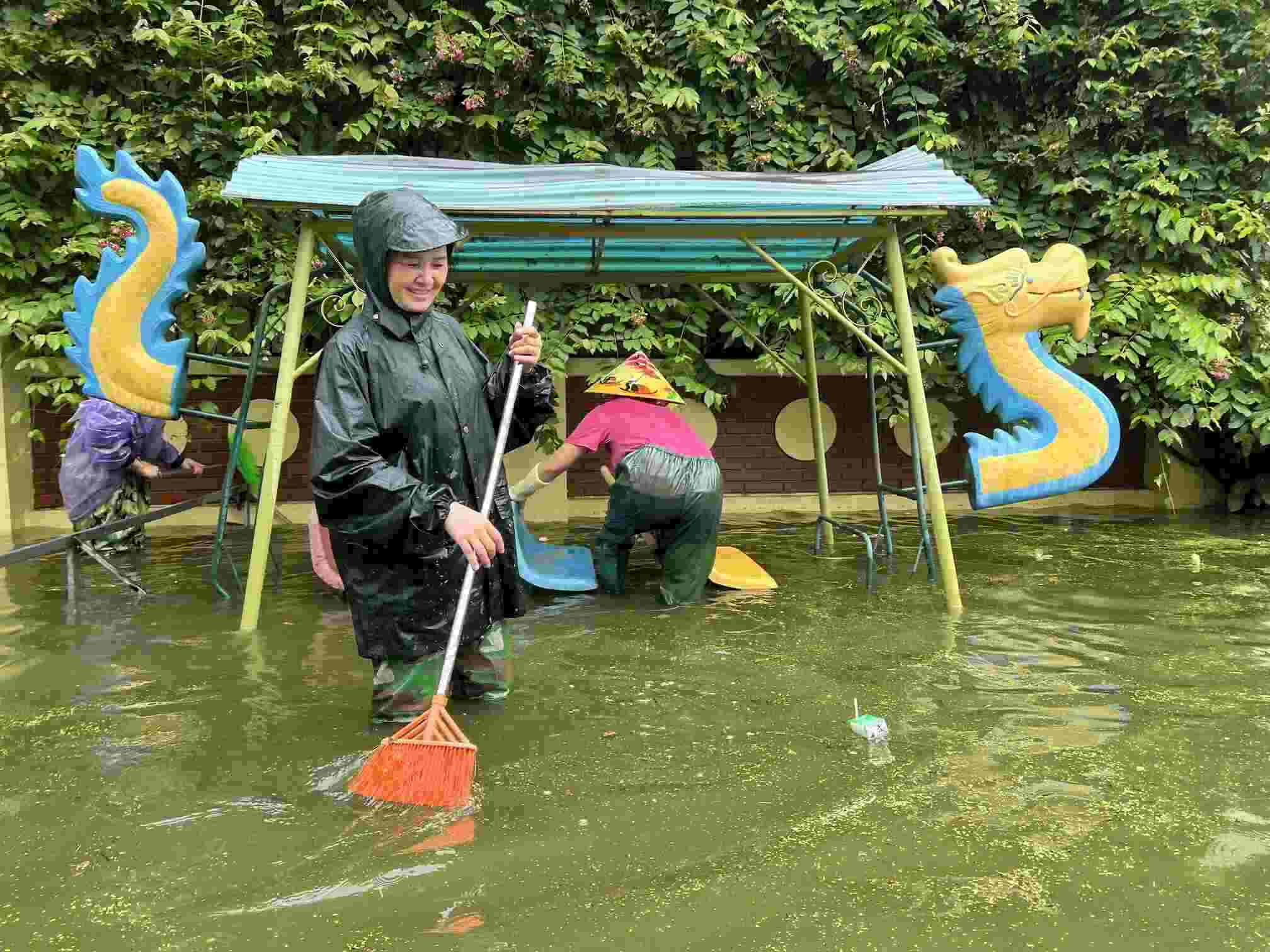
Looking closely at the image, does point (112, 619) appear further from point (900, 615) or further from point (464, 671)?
point (900, 615)

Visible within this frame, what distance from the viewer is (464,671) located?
3.66 m

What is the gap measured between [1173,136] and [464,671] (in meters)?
9.29

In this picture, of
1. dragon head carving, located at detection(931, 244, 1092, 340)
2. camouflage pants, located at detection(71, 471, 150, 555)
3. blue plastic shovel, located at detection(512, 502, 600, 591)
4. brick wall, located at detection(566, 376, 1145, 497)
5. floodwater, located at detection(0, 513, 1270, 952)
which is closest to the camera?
floodwater, located at detection(0, 513, 1270, 952)

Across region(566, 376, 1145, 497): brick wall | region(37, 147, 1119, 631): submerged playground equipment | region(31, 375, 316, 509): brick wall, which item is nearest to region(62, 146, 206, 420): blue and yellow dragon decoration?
region(37, 147, 1119, 631): submerged playground equipment

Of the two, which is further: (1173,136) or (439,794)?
(1173,136)

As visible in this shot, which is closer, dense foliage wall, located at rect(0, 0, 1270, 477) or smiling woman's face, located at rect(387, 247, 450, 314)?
smiling woman's face, located at rect(387, 247, 450, 314)

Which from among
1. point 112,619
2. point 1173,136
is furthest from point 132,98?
point 1173,136

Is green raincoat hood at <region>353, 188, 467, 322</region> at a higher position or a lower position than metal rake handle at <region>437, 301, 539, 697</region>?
higher

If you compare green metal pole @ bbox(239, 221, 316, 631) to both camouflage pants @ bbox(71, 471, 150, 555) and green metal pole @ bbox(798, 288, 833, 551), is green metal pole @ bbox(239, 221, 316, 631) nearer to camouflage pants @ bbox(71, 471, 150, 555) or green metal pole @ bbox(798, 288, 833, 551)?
camouflage pants @ bbox(71, 471, 150, 555)

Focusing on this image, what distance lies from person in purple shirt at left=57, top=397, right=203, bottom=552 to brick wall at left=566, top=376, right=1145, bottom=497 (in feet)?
12.5

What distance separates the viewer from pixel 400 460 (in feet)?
10.8

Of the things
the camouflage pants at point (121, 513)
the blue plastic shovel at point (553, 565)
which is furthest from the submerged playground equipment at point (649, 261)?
the camouflage pants at point (121, 513)

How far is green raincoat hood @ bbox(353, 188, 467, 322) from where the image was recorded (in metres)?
3.12

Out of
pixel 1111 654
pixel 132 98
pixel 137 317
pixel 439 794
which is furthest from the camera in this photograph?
pixel 132 98
